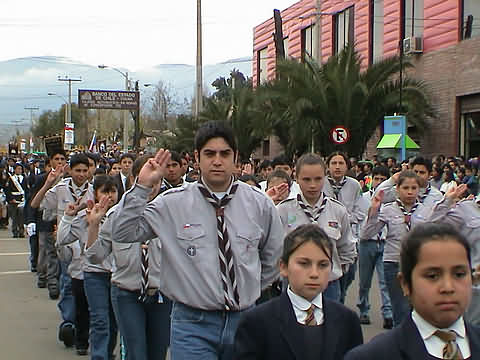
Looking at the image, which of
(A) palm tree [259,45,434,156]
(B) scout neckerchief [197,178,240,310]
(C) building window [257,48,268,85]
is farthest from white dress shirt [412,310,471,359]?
(C) building window [257,48,268,85]

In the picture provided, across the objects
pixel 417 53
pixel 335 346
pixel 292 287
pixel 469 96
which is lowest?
pixel 335 346

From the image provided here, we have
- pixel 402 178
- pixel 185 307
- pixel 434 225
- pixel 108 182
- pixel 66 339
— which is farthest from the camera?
pixel 66 339

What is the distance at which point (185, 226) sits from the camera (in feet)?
14.5

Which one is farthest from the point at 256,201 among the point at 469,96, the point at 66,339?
the point at 469,96

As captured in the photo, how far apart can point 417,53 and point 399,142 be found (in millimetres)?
7189

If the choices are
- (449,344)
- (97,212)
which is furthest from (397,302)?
(449,344)

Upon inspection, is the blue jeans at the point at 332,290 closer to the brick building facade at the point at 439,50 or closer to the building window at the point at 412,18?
the brick building facade at the point at 439,50

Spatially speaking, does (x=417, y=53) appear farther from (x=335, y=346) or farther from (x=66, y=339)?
(x=335, y=346)

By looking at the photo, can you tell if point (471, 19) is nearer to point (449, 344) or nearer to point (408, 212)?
point (408, 212)

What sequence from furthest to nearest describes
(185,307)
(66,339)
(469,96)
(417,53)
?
(417,53)
(469,96)
(66,339)
(185,307)

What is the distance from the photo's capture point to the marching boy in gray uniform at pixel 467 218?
579 cm

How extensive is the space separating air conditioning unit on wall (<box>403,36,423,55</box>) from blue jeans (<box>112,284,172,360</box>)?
89.0ft

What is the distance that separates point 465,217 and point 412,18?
28205 mm

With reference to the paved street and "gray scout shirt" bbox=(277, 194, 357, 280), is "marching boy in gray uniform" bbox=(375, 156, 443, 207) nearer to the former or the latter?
the paved street
